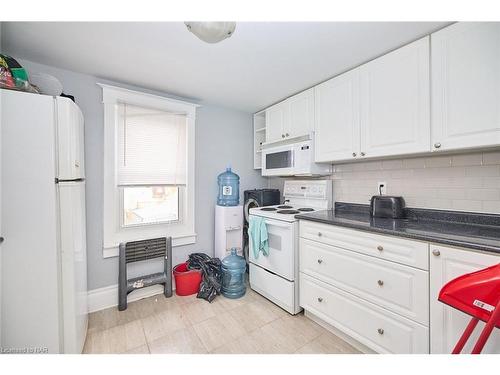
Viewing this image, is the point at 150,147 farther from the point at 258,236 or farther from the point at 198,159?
the point at 258,236

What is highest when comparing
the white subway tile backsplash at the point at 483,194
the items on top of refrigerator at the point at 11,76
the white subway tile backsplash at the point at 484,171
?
the items on top of refrigerator at the point at 11,76

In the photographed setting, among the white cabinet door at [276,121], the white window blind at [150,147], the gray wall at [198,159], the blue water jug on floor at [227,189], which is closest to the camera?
the gray wall at [198,159]

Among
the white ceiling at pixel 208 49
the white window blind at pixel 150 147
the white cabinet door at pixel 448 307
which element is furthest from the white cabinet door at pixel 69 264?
the white cabinet door at pixel 448 307

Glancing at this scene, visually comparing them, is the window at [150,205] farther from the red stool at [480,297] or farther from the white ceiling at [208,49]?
the red stool at [480,297]

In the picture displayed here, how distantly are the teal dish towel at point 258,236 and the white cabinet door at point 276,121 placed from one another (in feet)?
3.40

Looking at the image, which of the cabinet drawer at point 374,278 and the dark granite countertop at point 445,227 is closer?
the dark granite countertop at point 445,227

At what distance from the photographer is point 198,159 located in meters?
2.58

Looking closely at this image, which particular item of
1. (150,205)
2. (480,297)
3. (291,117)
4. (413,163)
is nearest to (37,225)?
(150,205)

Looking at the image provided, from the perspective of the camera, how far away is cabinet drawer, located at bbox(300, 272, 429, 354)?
1.25 meters

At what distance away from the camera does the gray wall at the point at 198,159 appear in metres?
1.96

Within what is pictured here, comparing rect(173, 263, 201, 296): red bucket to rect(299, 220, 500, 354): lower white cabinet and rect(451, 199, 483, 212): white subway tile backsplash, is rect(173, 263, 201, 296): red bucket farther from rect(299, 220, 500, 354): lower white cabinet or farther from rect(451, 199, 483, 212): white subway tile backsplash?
rect(451, 199, 483, 212): white subway tile backsplash

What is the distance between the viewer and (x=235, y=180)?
2.82m

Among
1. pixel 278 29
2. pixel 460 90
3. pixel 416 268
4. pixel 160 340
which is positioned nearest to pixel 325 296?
pixel 416 268
